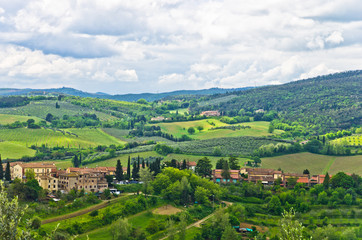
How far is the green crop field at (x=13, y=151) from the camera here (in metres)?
114

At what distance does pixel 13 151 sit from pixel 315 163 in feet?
277

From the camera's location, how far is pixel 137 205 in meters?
70.9

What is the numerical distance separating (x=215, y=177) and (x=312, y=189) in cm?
2112

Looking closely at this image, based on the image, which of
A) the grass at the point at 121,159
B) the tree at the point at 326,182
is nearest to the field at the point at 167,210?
the tree at the point at 326,182

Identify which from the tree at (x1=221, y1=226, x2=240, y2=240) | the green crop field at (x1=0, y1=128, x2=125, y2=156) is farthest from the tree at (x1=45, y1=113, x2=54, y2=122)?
the tree at (x1=221, y1=226, x2=240, y2=240)

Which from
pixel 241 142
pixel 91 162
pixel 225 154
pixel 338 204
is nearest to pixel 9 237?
pixel 338 204

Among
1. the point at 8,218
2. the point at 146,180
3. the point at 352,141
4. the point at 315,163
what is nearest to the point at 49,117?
the point at 146,180

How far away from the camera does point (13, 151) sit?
391ft

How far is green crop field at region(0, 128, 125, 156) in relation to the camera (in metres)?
139

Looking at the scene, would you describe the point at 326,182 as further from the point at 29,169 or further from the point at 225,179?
the point at 29,169

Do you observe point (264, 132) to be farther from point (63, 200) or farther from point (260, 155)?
point (63, 200)

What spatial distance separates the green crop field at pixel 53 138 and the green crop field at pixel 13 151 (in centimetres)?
340

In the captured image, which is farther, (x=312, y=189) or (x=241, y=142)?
(x=241, y=142)

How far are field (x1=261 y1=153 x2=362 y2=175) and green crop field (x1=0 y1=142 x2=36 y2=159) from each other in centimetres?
6691
